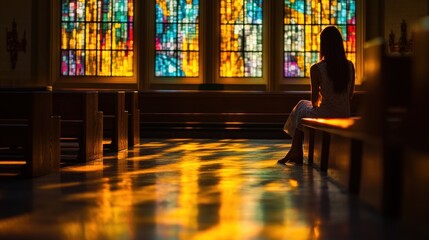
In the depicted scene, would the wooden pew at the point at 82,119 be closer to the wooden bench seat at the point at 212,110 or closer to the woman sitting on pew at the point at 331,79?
the woman sitting on pew at the point at 331,79

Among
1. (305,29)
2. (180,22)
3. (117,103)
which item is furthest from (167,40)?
(117,103)

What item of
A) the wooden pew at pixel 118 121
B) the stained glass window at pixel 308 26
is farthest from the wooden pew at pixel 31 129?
the stained glass window at pixel 308 26

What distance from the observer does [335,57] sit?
6230 mm

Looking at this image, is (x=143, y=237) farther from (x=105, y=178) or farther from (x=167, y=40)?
(x=167, y=40)

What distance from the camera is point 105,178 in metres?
5.45

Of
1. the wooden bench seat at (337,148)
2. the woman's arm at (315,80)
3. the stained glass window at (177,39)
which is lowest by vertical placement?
the wooden bench seat at (337,148)

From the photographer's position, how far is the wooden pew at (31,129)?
17.9ft

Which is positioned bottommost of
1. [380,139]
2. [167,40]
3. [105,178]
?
[105,178]

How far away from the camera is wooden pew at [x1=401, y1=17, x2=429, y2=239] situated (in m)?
2.83

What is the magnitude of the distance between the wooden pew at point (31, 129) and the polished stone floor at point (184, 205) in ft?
0.56

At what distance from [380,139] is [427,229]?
1.90ft

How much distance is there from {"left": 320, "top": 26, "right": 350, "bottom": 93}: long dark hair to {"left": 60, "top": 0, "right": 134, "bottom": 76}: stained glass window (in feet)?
23.9

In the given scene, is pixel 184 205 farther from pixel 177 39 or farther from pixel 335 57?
pixel 177 39

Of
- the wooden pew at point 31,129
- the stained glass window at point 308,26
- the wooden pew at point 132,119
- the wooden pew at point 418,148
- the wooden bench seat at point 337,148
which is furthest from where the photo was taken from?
the stained glass window at point 308,26
